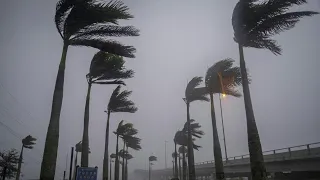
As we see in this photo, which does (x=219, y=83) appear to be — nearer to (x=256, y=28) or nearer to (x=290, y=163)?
(x=256, y=28)

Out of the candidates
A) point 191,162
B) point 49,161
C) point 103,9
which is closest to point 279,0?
point 103,9

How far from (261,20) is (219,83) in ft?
25.4

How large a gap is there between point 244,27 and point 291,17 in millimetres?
2452

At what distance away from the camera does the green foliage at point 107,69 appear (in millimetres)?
17594

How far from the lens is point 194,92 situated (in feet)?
81.8

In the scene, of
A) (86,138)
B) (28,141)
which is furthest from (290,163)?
(28,141)

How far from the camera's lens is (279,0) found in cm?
1297

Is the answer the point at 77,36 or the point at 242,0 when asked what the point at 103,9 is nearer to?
the point at 77,36

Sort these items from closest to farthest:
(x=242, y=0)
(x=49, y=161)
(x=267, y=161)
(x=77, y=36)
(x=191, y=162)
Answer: (x=49, y=161)
(x=77, y=36)
(x=242, y=0)
(x=191, y=162)
(x=267, y=161)

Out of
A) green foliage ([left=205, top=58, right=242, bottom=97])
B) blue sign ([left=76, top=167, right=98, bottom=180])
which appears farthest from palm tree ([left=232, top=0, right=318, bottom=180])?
blue sign ([left=76, top=167, right=98, bottom=180])

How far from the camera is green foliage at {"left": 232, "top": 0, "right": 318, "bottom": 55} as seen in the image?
13.2m

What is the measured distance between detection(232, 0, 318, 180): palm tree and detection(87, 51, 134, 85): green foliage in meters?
8.49

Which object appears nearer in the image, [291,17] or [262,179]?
[262,179]

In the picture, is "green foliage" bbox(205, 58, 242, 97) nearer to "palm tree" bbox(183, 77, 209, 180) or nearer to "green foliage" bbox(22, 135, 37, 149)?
"palm tree" bbox(183, 77, 209, 180)
